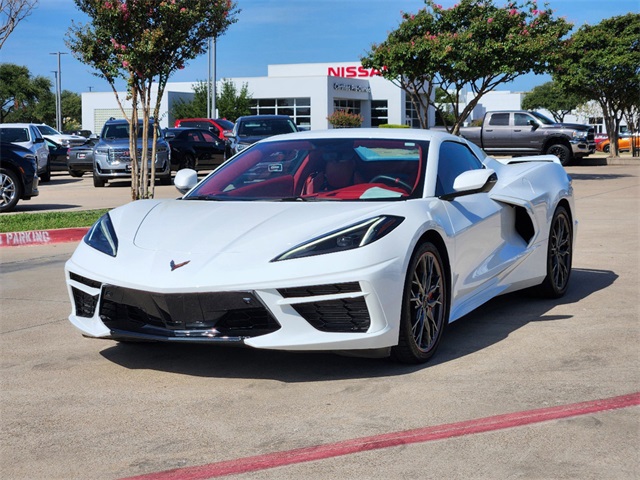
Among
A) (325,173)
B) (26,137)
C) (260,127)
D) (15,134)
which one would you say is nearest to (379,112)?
(260,127)

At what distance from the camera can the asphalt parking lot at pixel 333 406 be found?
12.2ft

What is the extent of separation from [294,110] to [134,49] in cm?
5990

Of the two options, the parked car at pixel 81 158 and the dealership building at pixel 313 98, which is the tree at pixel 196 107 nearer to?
the dealership building at pixel 313 98

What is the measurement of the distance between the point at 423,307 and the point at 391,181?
943 mm

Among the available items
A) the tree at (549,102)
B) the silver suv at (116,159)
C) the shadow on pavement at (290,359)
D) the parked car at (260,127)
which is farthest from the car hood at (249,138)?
the tree at (549,102)

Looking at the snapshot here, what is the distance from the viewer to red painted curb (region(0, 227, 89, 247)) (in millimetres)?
11492

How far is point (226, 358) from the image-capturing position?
5.45 m

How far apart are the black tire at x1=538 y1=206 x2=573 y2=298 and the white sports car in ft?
1.95

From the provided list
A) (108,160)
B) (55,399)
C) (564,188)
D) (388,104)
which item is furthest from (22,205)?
(388,104)

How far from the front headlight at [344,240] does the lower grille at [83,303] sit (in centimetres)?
113

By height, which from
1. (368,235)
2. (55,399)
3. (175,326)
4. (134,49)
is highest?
(134,49)

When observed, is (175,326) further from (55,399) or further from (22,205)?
(22,205)

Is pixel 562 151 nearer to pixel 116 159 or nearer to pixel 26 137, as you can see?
pixel 116 159

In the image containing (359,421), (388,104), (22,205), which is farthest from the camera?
(388,104)
